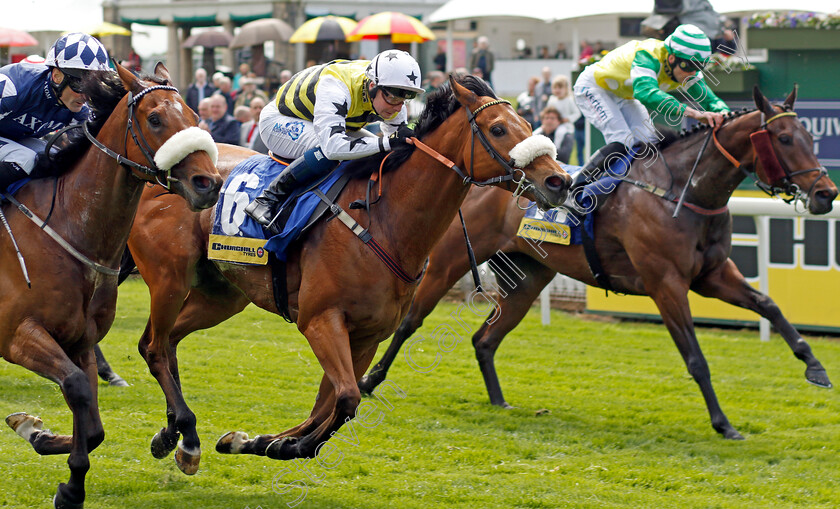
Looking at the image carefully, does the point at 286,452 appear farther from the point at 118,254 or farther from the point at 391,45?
the point at 391,45

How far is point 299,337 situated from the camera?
8781mm

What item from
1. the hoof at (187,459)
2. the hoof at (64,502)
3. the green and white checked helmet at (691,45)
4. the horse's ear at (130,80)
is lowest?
the hoof at (187,459)

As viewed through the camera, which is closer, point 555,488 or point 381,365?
point 555,488

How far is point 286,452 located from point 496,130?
5.47ft

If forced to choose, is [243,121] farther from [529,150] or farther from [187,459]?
[529,150]

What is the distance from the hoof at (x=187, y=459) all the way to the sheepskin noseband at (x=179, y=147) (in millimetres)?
1552

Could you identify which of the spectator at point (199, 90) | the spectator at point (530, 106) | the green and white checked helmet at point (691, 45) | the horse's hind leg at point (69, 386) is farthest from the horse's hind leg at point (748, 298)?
the spectator at point (199, 90)

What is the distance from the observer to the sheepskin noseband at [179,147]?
13.3 ft

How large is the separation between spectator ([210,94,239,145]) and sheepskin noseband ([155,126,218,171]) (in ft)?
22.9

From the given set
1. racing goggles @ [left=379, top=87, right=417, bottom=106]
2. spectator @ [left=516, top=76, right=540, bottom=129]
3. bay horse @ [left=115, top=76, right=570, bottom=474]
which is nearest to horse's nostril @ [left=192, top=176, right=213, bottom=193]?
bay horse @ [left=115, top=76, right=570, bottom=474]

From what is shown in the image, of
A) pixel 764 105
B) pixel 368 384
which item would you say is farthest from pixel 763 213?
pixel 368 384

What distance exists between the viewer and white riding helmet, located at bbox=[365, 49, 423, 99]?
15.6ft

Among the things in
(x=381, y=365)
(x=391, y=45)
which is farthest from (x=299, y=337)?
(x=391, y=45)

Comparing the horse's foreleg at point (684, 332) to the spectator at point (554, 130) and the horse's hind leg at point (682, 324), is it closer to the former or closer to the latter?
the horse's hind leg at point (682, 324)
